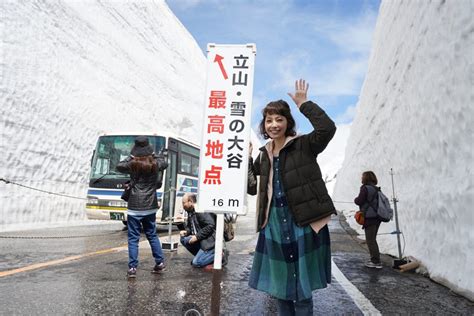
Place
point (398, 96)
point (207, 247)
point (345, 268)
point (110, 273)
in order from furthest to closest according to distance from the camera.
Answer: point (398, 96)
point (345, 268)
point (207, 247)
point (110, 273)

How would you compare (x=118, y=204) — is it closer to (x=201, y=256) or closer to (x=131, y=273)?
(x=201, y=256)

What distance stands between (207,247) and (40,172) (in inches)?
506

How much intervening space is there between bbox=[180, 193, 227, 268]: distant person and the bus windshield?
5672 mm

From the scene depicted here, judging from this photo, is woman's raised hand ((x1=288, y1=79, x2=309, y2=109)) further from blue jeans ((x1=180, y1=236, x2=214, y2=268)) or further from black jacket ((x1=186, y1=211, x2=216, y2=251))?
blue jeans ((x1=180, y1=236, x2=214, y2=268))

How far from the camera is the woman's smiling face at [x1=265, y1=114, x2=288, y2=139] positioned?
102 inches

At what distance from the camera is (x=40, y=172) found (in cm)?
1524

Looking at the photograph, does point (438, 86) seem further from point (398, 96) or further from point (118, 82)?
point (118, 82)

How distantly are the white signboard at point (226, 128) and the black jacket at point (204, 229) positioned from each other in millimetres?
2461

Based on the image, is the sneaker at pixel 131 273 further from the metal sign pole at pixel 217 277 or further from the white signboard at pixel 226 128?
the white signboard at pixel 226 128

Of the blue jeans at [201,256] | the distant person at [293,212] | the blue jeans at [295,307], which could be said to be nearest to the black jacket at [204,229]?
the blue jeans at [201,256]

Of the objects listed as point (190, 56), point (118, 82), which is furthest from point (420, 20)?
point (190, 56)

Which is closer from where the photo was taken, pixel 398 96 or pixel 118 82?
pixel 398 96

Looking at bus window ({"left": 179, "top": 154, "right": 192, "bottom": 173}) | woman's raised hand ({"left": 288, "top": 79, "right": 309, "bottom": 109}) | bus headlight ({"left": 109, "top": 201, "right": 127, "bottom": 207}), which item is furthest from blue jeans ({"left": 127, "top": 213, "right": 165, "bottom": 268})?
bus window ({"left": 179, "top": 154, "right": 192, "bottom": 173})

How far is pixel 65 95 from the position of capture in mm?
18719
